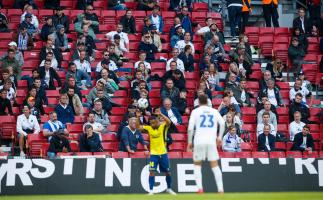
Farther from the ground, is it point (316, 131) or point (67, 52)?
point (67, 52)

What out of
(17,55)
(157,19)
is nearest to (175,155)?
(17,55)

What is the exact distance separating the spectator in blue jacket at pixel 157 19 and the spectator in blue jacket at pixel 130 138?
5879 millimetres

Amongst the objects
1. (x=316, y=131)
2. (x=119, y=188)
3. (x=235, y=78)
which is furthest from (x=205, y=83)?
(x=119, y=188)

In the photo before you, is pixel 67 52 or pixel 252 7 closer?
pixel 67 52

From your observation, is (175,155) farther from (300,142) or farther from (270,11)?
(270,11)

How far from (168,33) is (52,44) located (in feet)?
13.5

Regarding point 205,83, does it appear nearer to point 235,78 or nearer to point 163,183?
point 235,78

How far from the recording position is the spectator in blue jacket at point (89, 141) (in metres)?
22.9

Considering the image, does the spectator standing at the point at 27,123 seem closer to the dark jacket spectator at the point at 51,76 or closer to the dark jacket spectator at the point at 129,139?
the dark jacket spectator at the point at 51,76

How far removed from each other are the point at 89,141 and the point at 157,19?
22.3ft

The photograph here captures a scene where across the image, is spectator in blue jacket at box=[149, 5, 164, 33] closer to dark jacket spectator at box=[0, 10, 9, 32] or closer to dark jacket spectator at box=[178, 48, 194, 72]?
dark jacket spectator at box=[178, 48, 194, 72]

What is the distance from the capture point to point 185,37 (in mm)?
27469

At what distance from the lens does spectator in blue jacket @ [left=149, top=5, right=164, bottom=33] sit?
2836cm

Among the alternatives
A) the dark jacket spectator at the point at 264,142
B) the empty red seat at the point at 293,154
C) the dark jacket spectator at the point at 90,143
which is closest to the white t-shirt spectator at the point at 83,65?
the dark jacket spectator at the point at 90,143
